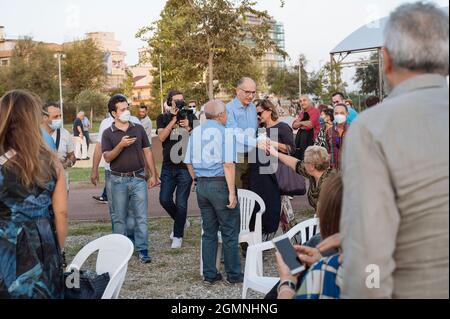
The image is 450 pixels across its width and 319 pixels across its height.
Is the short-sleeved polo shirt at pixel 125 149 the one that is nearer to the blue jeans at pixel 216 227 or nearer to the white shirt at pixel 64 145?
the white shirt at pixel 64 145

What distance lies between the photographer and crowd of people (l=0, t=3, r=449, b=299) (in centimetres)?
175

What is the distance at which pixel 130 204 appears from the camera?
21.9 feet

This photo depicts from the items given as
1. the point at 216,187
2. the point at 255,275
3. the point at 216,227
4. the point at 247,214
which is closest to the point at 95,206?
the point at 247,214

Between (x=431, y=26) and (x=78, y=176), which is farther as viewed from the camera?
(x=78, y=176)

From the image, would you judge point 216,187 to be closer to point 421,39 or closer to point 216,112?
point 216,112

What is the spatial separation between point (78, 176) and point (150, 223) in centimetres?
668

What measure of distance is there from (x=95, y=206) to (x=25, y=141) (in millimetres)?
8372

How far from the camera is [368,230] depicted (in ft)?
5.71

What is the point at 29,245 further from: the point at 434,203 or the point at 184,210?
the point at 184,210

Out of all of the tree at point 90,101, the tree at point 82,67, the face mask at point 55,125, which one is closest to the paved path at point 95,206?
the face mask at point 55,125

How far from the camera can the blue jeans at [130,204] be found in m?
6.50

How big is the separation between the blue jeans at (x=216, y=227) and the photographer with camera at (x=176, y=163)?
1.56m

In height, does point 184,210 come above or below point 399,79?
below

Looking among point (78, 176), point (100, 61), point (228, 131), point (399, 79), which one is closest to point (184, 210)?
point (228, 131)
